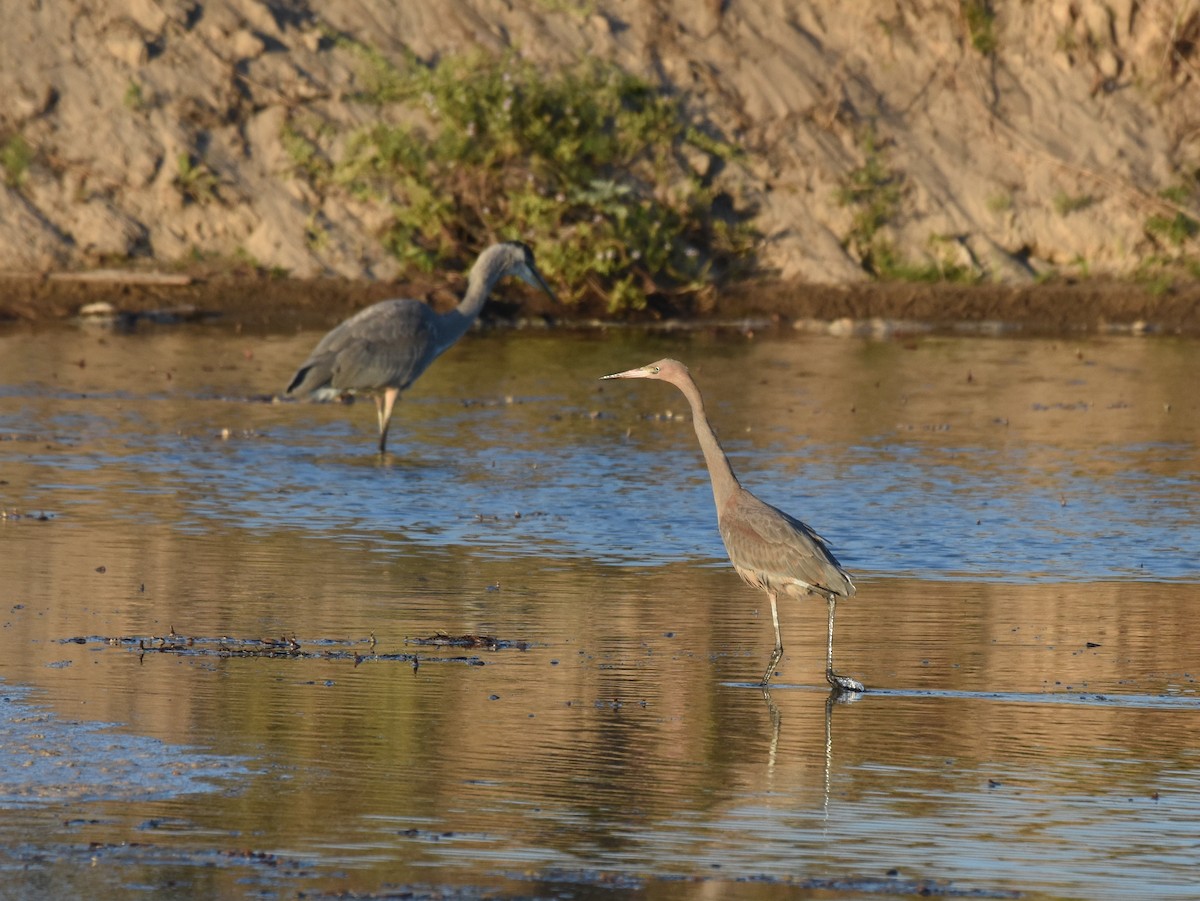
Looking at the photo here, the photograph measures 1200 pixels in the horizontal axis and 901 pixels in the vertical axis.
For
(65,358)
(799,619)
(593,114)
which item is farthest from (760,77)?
(799,619)

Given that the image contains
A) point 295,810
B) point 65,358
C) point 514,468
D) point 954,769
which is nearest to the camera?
point 295,810

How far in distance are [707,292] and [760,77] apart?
4.39 metres

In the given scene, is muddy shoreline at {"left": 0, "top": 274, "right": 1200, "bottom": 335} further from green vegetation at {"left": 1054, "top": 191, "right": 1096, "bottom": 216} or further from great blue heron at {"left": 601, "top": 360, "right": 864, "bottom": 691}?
great blue heron at {"left": 601, "top": 360, "right": 864, "bottom": 691}

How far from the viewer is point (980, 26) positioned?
32.4 meters

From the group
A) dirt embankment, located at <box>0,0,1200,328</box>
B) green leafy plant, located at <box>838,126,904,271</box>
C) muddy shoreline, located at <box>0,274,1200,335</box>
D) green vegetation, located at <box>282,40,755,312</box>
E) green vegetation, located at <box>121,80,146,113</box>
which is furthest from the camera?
green leafy plant, located at <box>838,126,904,271</box>

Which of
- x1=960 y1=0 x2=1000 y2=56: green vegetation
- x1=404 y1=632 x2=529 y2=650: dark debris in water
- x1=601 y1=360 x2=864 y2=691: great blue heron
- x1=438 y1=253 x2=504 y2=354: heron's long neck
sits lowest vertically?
x1=404 y1=632 x2=529 y2=650: dark debris in water

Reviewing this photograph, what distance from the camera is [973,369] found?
77.2ft

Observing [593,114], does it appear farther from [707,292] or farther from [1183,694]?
[1183,694]

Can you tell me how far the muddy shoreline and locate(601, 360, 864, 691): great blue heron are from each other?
16486 mm

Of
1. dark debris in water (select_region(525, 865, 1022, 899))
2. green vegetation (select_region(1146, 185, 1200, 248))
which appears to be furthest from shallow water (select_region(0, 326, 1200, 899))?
green vegetation (select_region(1146, 185, 1200, 248))

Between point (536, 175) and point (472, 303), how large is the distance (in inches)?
353

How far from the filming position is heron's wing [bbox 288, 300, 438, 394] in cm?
1789

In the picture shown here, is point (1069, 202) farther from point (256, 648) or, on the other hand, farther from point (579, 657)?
point (256, 648)

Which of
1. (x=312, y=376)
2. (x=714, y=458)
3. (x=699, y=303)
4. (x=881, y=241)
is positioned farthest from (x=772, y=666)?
(x=881, y=241)
